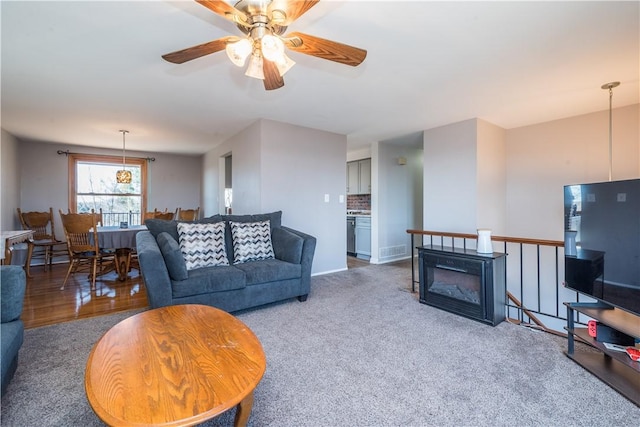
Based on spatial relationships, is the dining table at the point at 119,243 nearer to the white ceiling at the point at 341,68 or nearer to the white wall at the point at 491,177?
the white ceiling at the point at 341,68

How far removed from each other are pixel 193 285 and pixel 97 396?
1.55 metres

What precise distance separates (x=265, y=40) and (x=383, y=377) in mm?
2029

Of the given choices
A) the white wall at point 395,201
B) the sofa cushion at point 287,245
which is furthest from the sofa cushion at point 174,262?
the white wall at point 395,201

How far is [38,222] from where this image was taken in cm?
486

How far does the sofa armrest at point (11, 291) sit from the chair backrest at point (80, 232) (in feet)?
6.92

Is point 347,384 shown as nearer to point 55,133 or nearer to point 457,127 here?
point 457,127

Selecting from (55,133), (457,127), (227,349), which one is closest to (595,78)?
(457,127)

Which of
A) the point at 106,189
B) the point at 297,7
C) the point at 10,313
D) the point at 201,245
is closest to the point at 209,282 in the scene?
the point at 201,245

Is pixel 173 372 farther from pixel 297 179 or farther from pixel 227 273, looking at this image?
pixel 297 179

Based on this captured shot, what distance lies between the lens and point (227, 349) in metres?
1.31

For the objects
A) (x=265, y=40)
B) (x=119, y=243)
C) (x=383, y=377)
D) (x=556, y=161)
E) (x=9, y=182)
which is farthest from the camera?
(x=9, y=182)

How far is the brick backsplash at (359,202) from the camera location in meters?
6.19

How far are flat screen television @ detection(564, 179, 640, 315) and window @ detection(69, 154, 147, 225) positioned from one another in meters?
7.09

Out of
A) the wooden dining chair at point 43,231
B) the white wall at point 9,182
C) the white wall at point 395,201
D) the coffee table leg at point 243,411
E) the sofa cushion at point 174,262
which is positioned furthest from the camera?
the white wall at point 395,201
